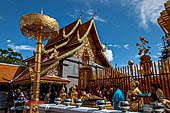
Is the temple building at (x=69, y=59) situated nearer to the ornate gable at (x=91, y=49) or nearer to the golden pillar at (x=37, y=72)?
the ornate gable at (x=91, y=49)

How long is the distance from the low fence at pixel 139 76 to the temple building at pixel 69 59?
2.85 feet

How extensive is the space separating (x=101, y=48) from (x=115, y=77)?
743 cm

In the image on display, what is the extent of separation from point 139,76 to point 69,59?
6327 mm

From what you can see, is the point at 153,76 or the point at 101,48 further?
the point at 101,48

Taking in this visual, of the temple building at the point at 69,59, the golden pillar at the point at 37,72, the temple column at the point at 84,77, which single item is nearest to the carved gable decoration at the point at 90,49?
the temple building at the point at 69,59

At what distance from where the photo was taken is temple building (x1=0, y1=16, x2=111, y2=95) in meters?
9.60

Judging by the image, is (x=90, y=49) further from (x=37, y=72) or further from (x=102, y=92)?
(x=37, y=72)

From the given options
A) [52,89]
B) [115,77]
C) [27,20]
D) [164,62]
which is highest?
[27,20]

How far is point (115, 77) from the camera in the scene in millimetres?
6707

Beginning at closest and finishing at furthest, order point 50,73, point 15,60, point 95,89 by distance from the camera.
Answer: point 95,89, point 50,73, point 15,60

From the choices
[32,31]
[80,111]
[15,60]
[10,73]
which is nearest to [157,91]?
[80,111]

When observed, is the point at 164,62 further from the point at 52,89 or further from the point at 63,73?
the point at 52,89

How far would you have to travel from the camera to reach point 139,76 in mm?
5844

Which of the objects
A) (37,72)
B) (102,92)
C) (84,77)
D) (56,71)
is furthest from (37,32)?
(56,71)
